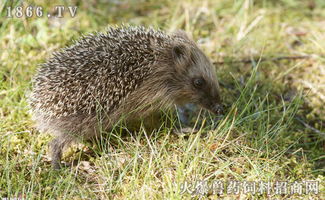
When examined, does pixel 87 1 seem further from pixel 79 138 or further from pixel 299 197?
pixel 299 197

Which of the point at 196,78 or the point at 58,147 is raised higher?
the point at 196,78

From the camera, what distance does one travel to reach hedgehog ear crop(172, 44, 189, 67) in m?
5.16

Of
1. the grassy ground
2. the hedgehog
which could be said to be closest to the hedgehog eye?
the hedgehog

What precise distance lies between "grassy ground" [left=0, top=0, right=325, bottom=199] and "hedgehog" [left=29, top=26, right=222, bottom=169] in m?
0.28

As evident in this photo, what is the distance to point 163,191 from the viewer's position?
160 inches

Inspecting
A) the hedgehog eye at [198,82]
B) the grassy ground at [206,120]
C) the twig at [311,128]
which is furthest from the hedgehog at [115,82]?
the twig at [311,128]

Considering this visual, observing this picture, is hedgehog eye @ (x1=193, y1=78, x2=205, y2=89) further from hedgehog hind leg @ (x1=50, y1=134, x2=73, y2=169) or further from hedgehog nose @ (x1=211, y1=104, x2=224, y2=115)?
hedgehog hind leg @ (x1=50, y1=134, x2=73, y2=169)

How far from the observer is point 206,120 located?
554 centimetres

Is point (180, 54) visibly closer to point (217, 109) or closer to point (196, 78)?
point (196, 78)

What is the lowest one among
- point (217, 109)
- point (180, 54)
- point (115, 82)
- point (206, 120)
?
point (206, 120)

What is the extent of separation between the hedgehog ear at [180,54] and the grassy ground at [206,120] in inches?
30.0

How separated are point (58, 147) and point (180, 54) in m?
1.86

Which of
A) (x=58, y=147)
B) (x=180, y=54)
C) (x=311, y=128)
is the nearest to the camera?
(x=58, y=147)

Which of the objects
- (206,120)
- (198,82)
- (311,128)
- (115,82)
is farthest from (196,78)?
(311,128)
